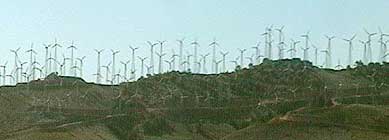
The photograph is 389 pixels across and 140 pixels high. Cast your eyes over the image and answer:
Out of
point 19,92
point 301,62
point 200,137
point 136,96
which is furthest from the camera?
point 301,62

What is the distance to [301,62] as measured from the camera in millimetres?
135875

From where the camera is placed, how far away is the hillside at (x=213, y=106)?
79938 mm

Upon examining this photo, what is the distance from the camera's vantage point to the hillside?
79.9 metres

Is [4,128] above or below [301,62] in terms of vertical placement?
below

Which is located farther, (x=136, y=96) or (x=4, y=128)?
(x=136, y=96)

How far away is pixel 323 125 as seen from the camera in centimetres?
7825

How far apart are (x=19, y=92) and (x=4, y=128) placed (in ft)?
89.8

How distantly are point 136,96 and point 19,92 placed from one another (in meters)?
19.6

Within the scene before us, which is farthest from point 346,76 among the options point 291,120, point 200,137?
point 291,120

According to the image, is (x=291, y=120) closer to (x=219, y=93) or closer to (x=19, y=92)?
(x=219, y=93)

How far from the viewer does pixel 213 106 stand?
352 ft

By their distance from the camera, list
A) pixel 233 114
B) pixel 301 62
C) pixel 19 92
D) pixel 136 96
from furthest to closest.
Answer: pixel 301 62 → pixel 19 92 → pixel 136 96 → pixel 233 114

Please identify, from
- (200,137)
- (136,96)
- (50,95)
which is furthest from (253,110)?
(50,95)

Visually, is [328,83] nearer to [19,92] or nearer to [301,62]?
[301,62]
